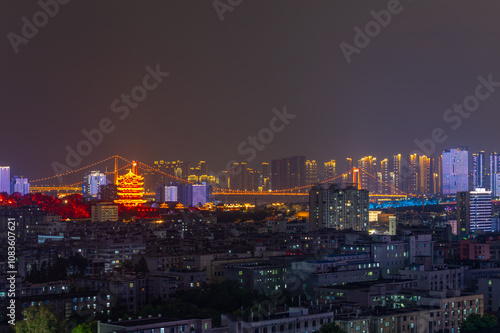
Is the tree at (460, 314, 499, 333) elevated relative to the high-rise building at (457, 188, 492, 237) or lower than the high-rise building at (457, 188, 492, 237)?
lower

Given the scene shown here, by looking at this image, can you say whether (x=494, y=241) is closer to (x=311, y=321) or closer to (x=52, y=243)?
(x=52, y=243)

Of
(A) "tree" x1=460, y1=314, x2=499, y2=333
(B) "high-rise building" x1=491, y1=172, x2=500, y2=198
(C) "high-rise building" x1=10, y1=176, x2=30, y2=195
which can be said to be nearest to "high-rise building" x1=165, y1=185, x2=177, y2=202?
(C) "high-rise building" x1=10, y1=176, x2=30, y2=195

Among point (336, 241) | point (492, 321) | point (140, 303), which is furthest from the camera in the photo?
point (336, 241)

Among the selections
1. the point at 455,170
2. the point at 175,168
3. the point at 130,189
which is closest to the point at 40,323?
the point at 130,189

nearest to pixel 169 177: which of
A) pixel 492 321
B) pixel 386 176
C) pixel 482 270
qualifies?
pixel 386 176

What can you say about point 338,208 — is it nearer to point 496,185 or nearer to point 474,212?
point 474,212

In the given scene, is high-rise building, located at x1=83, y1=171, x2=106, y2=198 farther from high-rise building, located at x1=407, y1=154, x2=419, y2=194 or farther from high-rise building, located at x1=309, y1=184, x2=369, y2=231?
high-rise building, located at x1=309, y1=184, x2=369, y2=231
